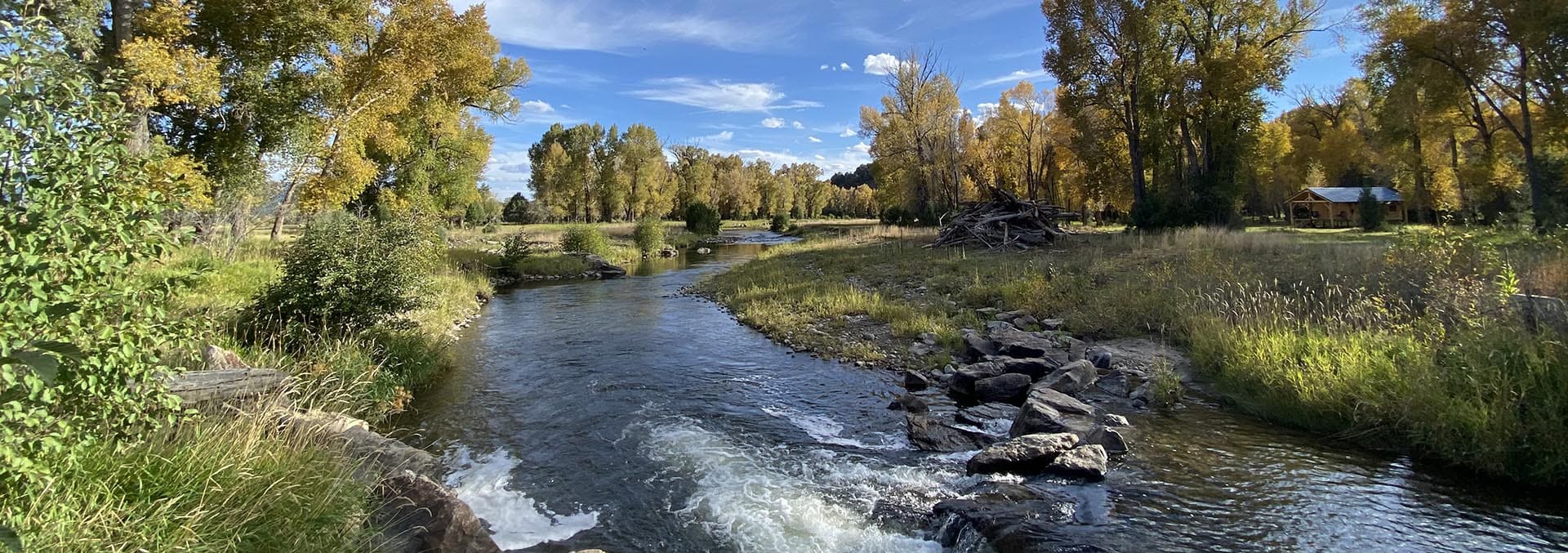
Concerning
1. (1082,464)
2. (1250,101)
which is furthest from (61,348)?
(1250,101)

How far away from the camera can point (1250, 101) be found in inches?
1171

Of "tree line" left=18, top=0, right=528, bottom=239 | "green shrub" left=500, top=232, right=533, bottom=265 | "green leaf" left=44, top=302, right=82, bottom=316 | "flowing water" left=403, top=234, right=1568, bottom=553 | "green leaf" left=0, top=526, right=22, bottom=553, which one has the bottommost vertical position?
"flowing water" left=403, top=234, right=1568, bottom=553

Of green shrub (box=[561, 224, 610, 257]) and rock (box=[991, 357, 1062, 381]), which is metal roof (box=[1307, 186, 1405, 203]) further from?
rock (box=[991, 357, 1062, 381])

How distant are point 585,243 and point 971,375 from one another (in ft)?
94.7

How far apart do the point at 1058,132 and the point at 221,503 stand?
55.3m

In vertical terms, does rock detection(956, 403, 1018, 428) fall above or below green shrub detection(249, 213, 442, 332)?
below

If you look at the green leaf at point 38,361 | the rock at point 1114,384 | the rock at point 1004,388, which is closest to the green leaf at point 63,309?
the green leaf at point 38,361

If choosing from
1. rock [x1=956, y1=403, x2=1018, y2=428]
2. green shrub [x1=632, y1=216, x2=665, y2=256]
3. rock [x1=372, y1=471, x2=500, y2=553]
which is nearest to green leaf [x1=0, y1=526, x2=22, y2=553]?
rock [x1=372, y1=471, x2=500, y2=553]

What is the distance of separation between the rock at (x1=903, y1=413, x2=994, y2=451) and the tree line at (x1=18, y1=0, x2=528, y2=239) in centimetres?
1114

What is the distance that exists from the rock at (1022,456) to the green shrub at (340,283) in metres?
9.17

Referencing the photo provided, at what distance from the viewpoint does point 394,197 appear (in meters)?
27.7

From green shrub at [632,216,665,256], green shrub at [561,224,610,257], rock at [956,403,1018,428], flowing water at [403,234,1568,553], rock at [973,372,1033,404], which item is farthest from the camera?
green shrub at [632,216,665,256]

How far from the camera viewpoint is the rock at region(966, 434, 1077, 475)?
21.9ft

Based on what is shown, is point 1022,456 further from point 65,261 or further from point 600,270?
point 600,270
